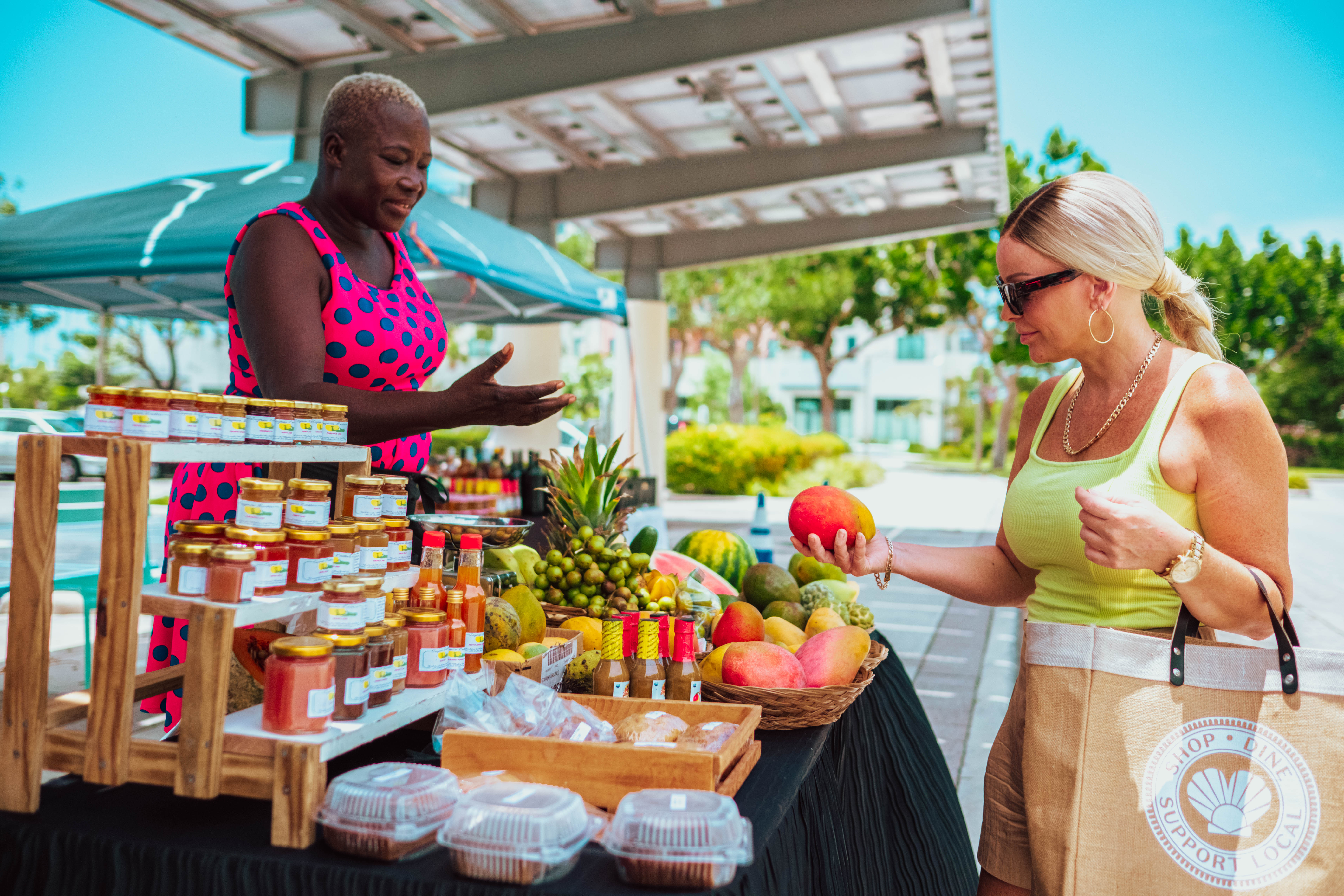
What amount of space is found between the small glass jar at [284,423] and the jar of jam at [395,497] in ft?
0.56

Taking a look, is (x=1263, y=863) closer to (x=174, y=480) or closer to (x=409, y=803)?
(x=409, y=803)

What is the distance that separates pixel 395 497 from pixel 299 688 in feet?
1.57

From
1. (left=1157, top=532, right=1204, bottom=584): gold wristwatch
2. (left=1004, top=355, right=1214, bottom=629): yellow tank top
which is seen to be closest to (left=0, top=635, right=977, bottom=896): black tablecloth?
(left=1004, top=355, right=1214, bottom=629): yellow tank top

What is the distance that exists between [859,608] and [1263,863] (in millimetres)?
1546

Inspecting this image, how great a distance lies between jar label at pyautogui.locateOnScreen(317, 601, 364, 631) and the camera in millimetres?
1402

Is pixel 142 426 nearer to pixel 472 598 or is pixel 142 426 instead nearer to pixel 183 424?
pixel 183 424

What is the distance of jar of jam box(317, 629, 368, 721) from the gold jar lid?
3 cm

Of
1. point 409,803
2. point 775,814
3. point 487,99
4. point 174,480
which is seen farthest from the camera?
point 487,99

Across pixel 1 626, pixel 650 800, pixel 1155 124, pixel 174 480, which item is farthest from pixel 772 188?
pixel 1155 124

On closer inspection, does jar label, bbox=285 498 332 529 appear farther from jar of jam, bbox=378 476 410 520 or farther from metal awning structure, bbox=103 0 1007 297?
metal awning structure, bbox=103 0 1007 297

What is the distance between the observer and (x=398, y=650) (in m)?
Result: 1.59

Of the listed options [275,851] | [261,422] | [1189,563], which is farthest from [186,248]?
[1189,563]

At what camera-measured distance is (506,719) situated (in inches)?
62.2

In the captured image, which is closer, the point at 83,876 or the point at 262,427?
the point at 83,876
